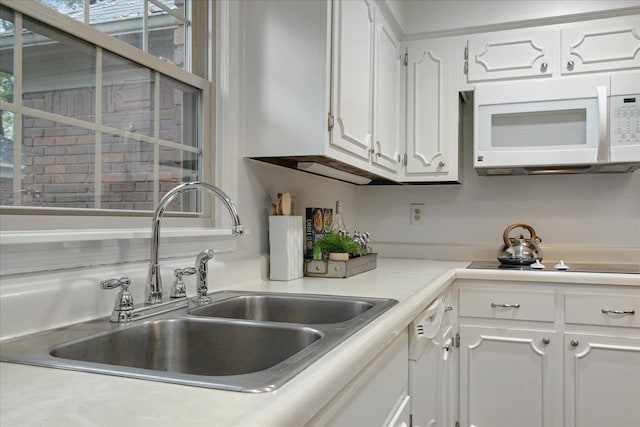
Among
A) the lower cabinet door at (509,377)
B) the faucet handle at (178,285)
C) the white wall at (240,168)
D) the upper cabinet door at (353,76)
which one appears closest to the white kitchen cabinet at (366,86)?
the upper cabinet door at (353,76)

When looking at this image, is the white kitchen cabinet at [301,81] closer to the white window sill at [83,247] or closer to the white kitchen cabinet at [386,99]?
the white kitchen cabinet at [386,99]

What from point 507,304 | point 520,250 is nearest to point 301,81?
point 507,304

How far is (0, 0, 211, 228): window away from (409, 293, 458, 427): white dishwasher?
870mm

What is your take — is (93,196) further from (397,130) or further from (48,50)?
(397,130)

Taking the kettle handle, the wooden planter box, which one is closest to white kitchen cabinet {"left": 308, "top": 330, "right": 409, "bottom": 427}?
the wooden planter box

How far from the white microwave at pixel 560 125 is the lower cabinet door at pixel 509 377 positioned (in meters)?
0.89

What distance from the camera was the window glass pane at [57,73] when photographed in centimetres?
120

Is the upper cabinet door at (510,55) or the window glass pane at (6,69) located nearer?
the window glass pane at (6,69)

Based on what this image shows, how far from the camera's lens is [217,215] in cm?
182

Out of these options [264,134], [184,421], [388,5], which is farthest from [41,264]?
[388,5]

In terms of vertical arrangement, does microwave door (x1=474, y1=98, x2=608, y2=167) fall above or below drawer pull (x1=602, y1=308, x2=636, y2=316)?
above

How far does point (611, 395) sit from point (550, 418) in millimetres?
281

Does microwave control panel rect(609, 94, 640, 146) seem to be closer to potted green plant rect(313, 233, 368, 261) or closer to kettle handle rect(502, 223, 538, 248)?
kettle handle rect(502, 223, 538, 248)

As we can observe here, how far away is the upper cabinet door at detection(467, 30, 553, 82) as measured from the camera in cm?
268
